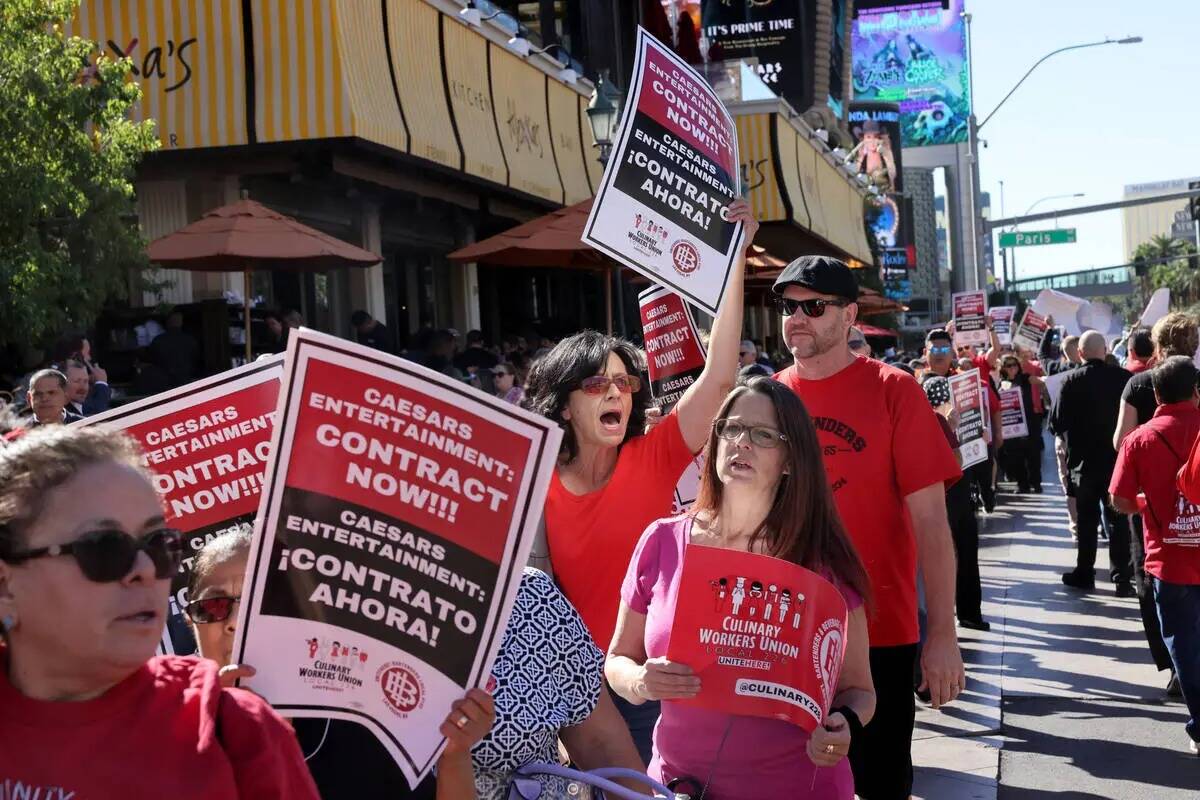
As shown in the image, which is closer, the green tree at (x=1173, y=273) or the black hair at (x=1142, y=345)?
the black hair at (x=1142, y=345)

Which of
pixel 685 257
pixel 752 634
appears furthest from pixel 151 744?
pixel 685 257

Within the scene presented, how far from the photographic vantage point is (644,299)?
8250 mm

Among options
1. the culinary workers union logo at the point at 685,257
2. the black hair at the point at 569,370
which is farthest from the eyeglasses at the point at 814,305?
the black hair at the point at 569,370

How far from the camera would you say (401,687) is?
2.43 meters

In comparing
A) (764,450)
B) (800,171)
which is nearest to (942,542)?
(764,450)

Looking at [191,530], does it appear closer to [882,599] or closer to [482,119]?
[882,599]

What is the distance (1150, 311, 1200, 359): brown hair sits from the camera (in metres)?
8.38

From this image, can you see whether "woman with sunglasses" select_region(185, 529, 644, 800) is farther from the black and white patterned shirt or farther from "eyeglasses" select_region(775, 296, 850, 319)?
"eyeglasses" select_region(775, 296, 850, 319)

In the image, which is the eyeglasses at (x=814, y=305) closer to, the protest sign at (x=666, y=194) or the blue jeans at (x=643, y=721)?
the protest sign at (x=666, y=194)

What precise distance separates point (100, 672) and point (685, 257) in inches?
131

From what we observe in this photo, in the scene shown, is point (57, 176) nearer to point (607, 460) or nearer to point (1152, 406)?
point (607, 460)

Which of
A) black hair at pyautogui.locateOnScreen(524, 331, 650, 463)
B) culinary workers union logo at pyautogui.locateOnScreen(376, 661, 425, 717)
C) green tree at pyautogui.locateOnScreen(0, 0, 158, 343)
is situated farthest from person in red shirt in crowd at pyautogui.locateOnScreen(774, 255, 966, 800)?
green tree at pyautogui.locateOnScreen(0, 0, 158, 343)

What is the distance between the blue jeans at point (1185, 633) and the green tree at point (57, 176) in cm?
663

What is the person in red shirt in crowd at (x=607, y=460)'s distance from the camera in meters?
4.29
